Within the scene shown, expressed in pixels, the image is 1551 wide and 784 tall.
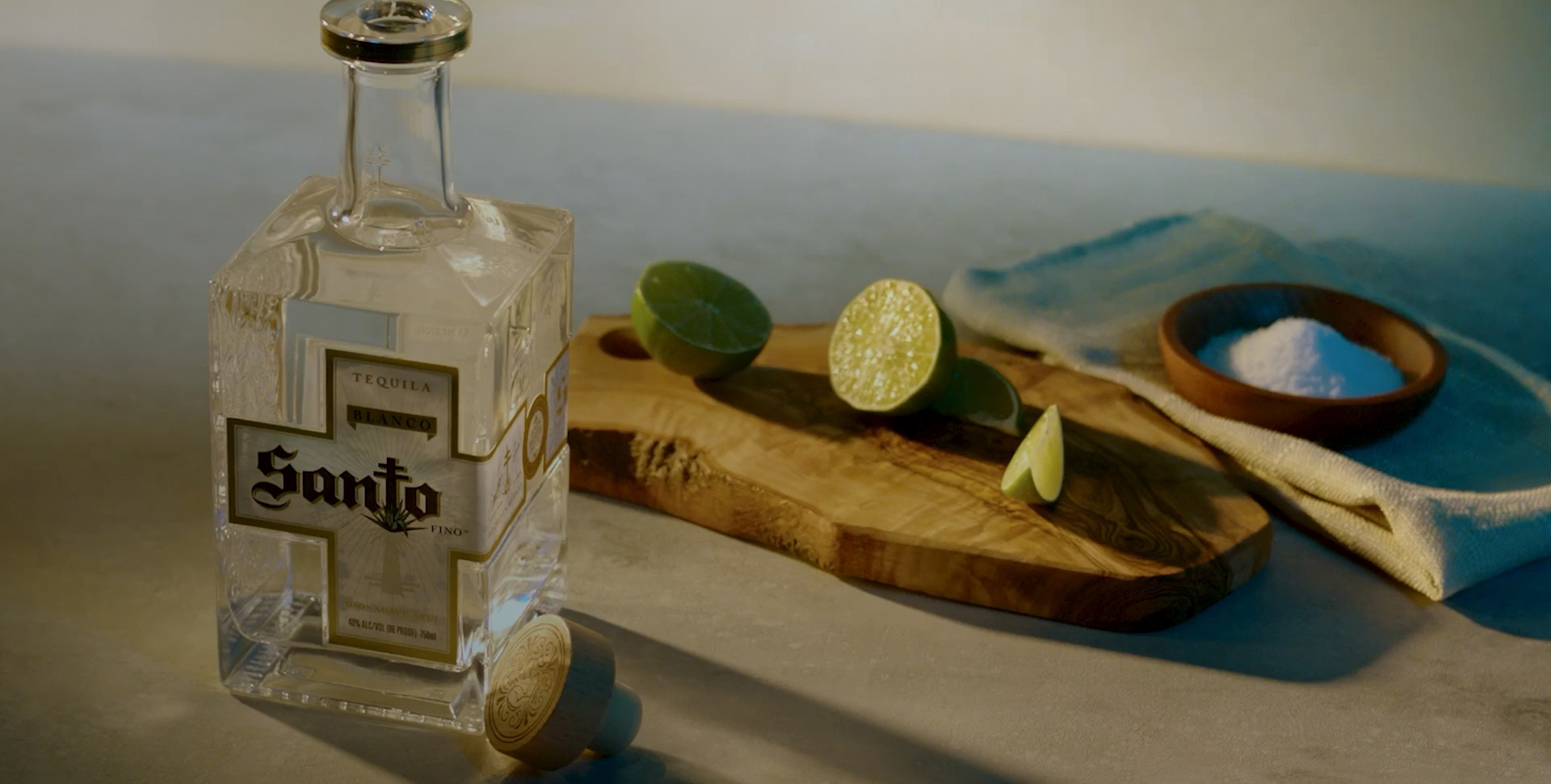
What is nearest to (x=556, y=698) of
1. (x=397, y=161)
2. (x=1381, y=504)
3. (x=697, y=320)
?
(x=397, y=161)

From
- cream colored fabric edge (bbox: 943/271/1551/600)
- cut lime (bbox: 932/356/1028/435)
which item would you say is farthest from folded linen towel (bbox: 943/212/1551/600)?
cut lime (bbox: 932/356/1028/435)

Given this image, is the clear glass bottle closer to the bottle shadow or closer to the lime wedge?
the bottle shadow

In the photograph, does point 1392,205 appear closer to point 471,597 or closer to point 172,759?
point 471,597

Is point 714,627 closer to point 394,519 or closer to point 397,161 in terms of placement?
point 394,519

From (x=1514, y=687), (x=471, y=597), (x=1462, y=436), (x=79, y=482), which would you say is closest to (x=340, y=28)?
(x=471, y=597)

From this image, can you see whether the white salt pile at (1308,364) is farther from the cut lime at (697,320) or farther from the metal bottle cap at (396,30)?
the metal bottle cap at (396,30)

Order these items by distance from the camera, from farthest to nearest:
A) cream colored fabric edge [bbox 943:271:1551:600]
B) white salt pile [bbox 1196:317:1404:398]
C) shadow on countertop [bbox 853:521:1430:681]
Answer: white salt pile [bbox 1196:317:1404:398]
cream colored fabric edge [bbox 943:271:1551:600]
shadow on countertop [bbox 853:521:1430:681]
